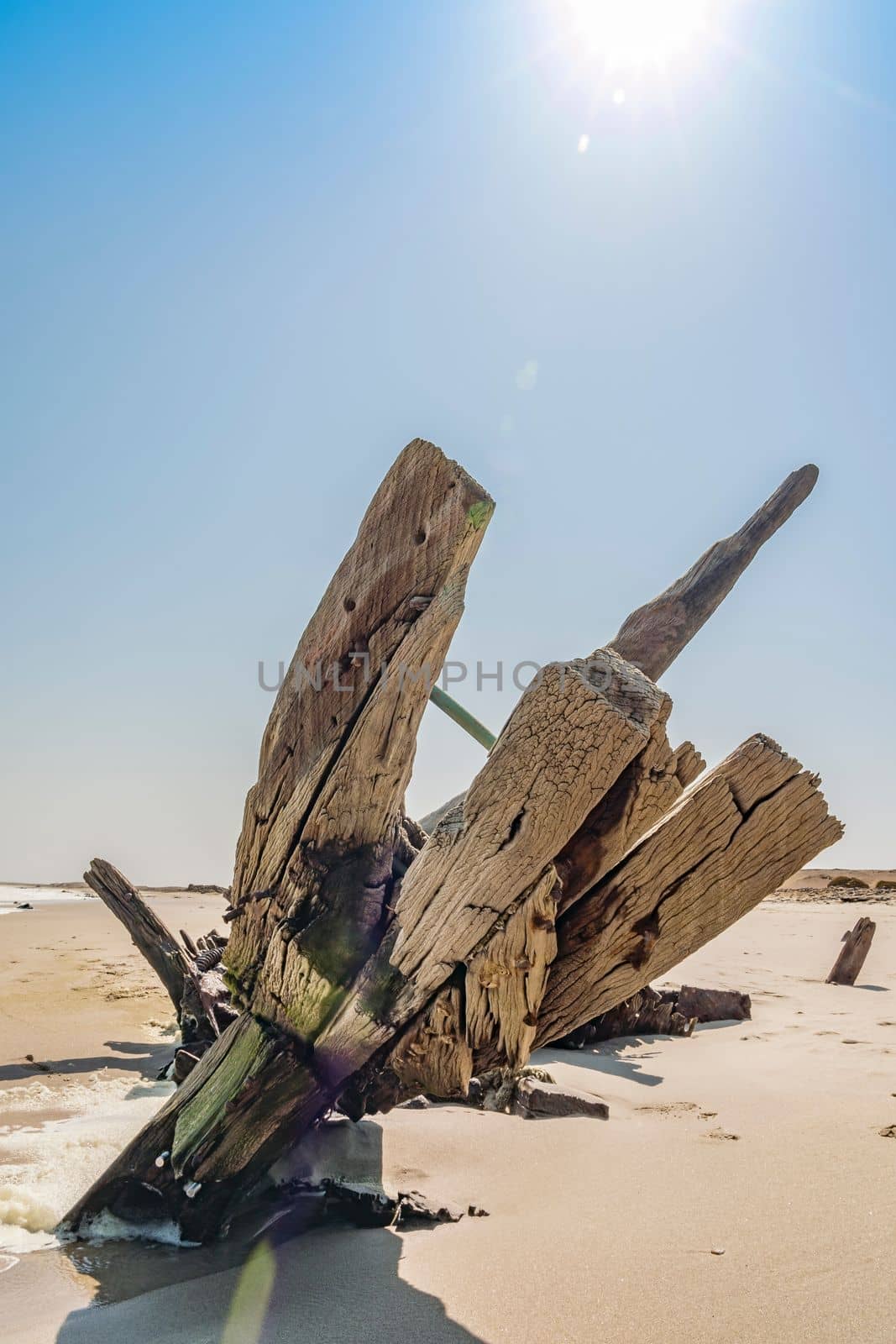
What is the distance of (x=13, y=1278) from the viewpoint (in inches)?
97.2

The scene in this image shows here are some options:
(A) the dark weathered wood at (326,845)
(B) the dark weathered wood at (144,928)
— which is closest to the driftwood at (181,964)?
(B) the dark weathered wood at (144,928)

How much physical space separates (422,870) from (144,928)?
433 centimetres

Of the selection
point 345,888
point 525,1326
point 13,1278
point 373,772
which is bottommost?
point 13,1278

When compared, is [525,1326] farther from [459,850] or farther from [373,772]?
[373,772]

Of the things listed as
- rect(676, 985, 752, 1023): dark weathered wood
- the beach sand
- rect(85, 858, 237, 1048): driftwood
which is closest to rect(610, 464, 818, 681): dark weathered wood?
the beach sand

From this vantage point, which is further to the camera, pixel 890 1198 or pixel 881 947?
pixel 881 947

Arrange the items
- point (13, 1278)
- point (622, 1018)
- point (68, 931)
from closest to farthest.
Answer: point (13, 1278) → point (622, 1018) → point (68, 931)

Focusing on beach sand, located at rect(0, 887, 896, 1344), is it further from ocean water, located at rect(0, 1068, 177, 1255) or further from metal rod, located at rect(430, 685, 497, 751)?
metal rod, located at rect(430, 685, 497, 751)

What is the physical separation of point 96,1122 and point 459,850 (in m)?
2.85

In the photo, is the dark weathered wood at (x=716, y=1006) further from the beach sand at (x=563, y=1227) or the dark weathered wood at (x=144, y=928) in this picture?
the dark weathered wood at (x=144, y=928)

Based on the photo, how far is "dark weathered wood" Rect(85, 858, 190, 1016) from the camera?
564cm

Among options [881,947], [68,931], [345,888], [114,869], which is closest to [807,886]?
[881,947]

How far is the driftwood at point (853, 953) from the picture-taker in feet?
28.1

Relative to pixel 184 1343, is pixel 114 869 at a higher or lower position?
higher
